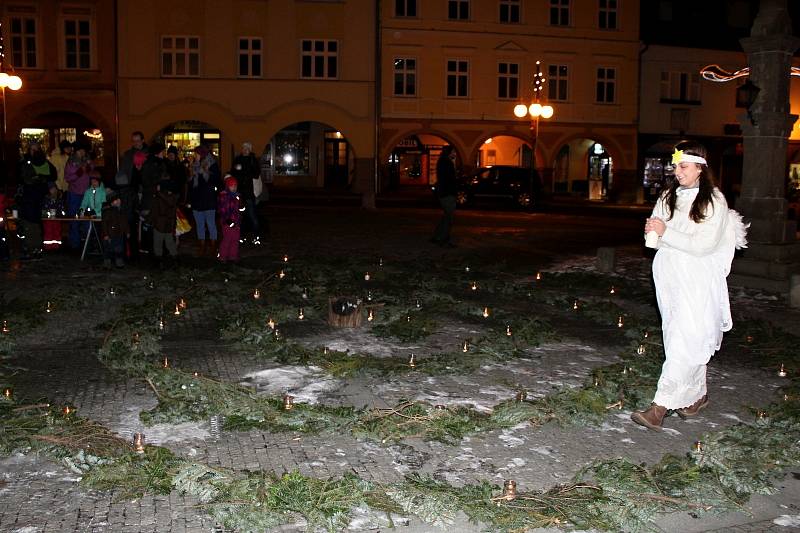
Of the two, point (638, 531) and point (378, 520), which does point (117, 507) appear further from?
point (638, 531)

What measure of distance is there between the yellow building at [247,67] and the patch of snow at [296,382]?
31.3 meters

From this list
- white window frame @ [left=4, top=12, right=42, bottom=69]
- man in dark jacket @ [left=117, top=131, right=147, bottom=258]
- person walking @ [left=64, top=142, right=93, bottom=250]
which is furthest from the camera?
white window frame @ [left=4, top=12, right=42, bottom=69]

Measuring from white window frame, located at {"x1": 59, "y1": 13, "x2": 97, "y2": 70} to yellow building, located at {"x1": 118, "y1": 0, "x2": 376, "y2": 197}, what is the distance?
4.58 feet

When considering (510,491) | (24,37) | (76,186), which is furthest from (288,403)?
(24,37)

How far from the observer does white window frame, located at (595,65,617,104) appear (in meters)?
41.9

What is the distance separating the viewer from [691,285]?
19.7ft

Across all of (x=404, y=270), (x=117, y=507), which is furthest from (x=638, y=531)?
(x=404, y=270)

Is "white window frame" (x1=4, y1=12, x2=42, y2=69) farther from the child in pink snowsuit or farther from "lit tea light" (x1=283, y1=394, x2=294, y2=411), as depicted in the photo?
"lit tea light" (x1=283, y1=394, x2=294, y2=411)

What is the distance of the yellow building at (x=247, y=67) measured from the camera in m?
37.2

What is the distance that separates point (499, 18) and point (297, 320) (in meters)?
33.1

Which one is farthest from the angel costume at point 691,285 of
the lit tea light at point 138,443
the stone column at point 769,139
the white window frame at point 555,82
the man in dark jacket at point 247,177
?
the white window frame at point 555,82

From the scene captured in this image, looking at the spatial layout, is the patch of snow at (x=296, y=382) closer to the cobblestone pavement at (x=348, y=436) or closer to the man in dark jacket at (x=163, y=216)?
the cobblestone pavement at (x=348, y=436)

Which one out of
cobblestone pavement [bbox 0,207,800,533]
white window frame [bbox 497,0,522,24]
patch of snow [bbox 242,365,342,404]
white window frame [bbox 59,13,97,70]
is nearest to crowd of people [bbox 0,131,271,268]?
cobblestone pavement [bbox 0,207,800,533]

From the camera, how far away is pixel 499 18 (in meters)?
40.2
